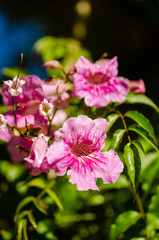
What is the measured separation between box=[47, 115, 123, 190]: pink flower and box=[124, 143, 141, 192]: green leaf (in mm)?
35

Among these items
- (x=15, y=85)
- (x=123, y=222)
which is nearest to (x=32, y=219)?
(x=123, y=222)

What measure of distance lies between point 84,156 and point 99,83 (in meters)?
A: 0.42

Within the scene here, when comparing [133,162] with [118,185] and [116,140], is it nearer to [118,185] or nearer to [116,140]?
[116,140]

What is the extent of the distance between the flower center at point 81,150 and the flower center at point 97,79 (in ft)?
1.24

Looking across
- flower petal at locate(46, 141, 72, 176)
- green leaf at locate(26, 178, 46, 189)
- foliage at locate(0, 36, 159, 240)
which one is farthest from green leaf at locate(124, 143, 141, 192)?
green leaf at locate(26, 178, 46, 189)

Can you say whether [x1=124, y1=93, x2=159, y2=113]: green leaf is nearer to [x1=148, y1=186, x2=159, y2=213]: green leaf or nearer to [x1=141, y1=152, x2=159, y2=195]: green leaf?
[x1=141, y1=152, x2=159, y2=195]: green leaf

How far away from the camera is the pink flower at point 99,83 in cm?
134

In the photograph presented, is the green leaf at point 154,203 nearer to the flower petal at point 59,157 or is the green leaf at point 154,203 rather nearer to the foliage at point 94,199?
the foliage at point 94,199

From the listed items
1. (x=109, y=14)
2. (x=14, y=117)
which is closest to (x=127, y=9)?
(x=109, y=14)

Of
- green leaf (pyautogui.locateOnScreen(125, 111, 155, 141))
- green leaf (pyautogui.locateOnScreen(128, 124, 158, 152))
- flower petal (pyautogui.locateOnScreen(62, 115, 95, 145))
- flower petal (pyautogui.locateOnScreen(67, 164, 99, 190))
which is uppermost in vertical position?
flower petal (pyautogui.locateOnScreen(62, 115, 95, 145))

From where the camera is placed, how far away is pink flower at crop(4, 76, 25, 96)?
1116 mm

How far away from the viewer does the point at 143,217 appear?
1435 millimetres

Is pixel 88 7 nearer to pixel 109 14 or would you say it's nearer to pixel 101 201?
pixel 109 14

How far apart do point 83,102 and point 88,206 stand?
0.72 meters
